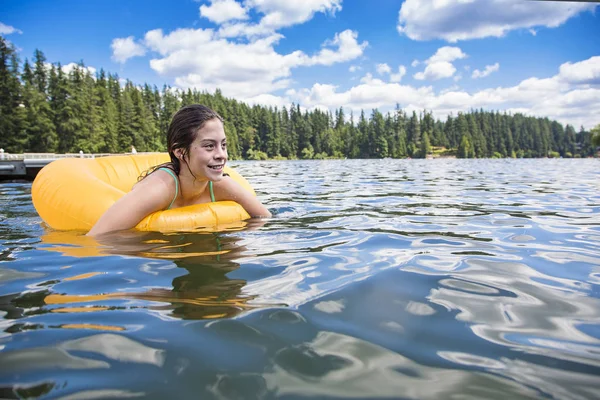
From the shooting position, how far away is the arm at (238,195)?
4570 millimetres

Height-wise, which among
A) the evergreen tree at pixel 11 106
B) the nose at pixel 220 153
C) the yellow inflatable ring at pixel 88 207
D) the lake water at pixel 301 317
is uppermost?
the evergreen tree at pixel 11 106

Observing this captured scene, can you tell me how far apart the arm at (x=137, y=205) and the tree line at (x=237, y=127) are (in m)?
48.1

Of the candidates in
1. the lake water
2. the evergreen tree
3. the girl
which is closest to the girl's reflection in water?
the lake water

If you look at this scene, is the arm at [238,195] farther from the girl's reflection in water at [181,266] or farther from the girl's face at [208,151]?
the girl's reflection in water at [181,266]

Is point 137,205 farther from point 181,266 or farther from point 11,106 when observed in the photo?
point 11,106

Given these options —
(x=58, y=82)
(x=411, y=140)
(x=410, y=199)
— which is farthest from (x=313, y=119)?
(x=410, y=199)

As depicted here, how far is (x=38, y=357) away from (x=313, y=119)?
105 m

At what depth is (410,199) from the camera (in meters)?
6.86

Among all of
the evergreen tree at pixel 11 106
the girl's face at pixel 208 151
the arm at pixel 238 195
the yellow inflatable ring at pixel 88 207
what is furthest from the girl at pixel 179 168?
the evergreen tree at pixel 11 106

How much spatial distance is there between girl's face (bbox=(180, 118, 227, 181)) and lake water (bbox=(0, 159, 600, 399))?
0.65 meters

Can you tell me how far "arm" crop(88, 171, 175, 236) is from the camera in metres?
3.73

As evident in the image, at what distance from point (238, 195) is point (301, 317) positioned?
3060 millimetres

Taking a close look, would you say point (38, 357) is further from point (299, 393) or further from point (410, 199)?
point (410, 199)

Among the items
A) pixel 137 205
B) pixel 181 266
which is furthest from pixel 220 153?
pixel 181 266
